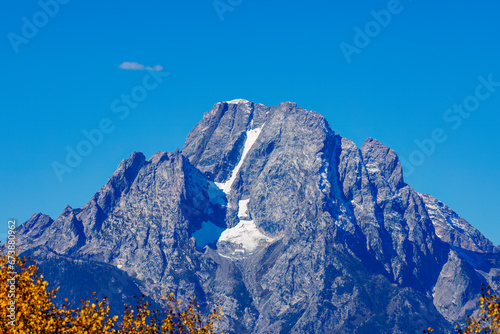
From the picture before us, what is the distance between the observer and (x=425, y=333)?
9144 cm

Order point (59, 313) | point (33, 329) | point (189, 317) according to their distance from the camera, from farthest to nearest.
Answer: point (189, 317), point (59, 313), point (33, 329)

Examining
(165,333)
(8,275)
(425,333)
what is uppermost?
(8,275)

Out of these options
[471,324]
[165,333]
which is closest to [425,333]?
[471,324]

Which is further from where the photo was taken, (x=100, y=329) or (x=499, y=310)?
(x=100, y=329)

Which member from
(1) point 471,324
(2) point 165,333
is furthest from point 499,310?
(2) point 165,333

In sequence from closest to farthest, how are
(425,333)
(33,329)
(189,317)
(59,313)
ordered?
(425,333)
(33,329)
(59,313)
(189,317)

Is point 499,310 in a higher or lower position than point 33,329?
lower

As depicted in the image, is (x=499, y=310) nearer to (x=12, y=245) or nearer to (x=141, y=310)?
(x=141, y=310)

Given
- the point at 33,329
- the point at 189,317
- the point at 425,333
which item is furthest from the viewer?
the point at 189,317

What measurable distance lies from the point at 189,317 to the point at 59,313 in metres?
18.9

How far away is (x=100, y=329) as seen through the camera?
333ft

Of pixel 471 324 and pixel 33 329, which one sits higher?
pixel 33 329

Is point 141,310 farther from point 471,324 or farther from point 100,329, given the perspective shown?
point 471,324

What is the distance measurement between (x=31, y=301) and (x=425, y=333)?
4751 cm
